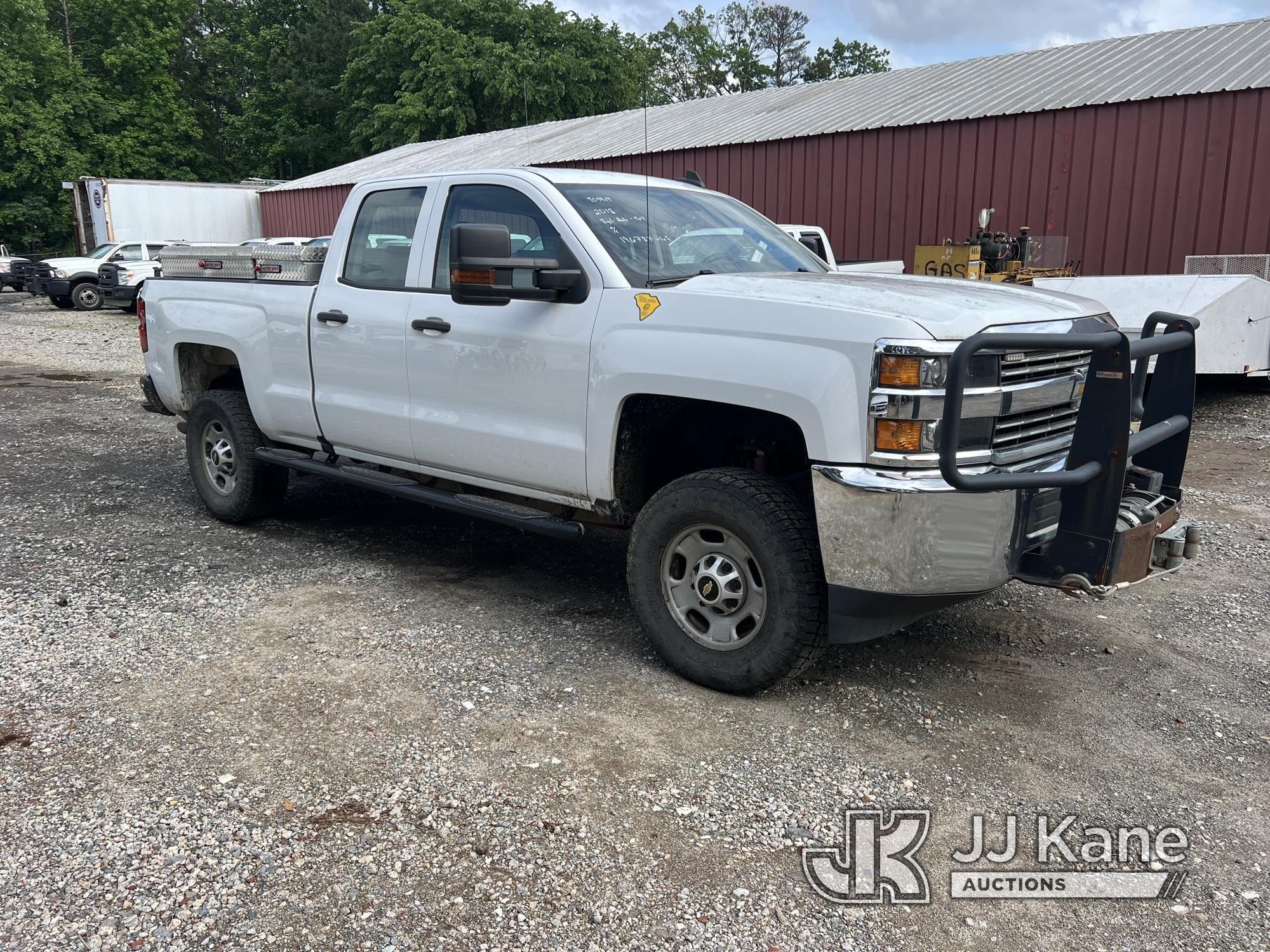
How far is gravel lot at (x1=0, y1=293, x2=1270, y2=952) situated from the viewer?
2.69 meters

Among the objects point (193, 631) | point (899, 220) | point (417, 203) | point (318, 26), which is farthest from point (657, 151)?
point (318, 26)

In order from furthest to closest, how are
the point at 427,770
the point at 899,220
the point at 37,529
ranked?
the point at 899,220 → the point at 37,529 → the point at 427,770

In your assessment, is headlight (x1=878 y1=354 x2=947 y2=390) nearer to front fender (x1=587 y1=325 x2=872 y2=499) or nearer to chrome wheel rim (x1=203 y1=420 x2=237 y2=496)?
front fender (x1=587 y1=325 x2=872 y2=499)

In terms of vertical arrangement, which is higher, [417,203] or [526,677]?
[417,203]

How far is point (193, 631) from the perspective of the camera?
4.57m

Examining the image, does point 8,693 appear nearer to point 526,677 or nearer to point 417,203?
point 526,677

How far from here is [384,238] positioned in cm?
524

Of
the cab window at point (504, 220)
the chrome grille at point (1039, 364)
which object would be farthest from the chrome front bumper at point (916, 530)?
the cab window at point (504, 220)

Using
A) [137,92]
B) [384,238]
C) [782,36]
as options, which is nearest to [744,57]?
[782,36]

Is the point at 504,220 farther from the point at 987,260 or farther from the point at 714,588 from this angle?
the point at 987,260

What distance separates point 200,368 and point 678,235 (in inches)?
146

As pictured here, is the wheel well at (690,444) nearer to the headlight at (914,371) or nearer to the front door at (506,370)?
the front door at (506,370)

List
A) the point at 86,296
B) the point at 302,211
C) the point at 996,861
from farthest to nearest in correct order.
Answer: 1. the point at 302,211
2. the point at 86,296
3. the point at 996,861

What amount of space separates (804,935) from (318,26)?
54373 mm
